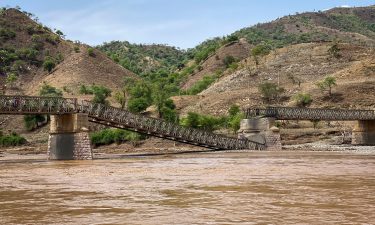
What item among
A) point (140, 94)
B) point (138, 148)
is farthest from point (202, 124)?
point (140, 94)

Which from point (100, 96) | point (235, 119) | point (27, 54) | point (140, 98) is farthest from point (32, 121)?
point (27, 54)

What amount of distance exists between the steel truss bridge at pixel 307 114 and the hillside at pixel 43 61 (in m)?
56.4

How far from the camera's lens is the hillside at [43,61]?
11906cm

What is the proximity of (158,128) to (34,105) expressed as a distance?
12.0 meters

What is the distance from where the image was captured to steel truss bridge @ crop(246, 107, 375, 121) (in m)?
61.2

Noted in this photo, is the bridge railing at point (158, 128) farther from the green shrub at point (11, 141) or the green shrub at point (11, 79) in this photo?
the green shrub at point (11, 79)

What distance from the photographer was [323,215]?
12.5 m

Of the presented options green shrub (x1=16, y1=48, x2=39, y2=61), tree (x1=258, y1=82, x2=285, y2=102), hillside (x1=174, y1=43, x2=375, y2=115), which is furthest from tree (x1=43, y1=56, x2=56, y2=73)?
tree (x1=258, y1=82, x2=285, y2=102)

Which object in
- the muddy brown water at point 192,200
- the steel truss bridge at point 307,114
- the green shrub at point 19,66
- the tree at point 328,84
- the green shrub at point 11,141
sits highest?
the green shrub at point 19,66

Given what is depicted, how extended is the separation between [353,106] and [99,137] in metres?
41.7

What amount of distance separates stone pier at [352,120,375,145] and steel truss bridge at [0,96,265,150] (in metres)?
17.6

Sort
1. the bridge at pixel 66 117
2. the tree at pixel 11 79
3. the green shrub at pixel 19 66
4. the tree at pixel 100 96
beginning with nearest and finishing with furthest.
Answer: the bridge at pixel 66 117 → the tree at pixel 100 96 → the tree at pixel 11 79 → the green shrub at pixel 19 66

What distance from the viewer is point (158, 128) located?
49.2 meters

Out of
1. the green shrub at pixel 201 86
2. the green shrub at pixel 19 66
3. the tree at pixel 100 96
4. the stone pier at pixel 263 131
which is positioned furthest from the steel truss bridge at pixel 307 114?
the green shrub at pixel 19 66
